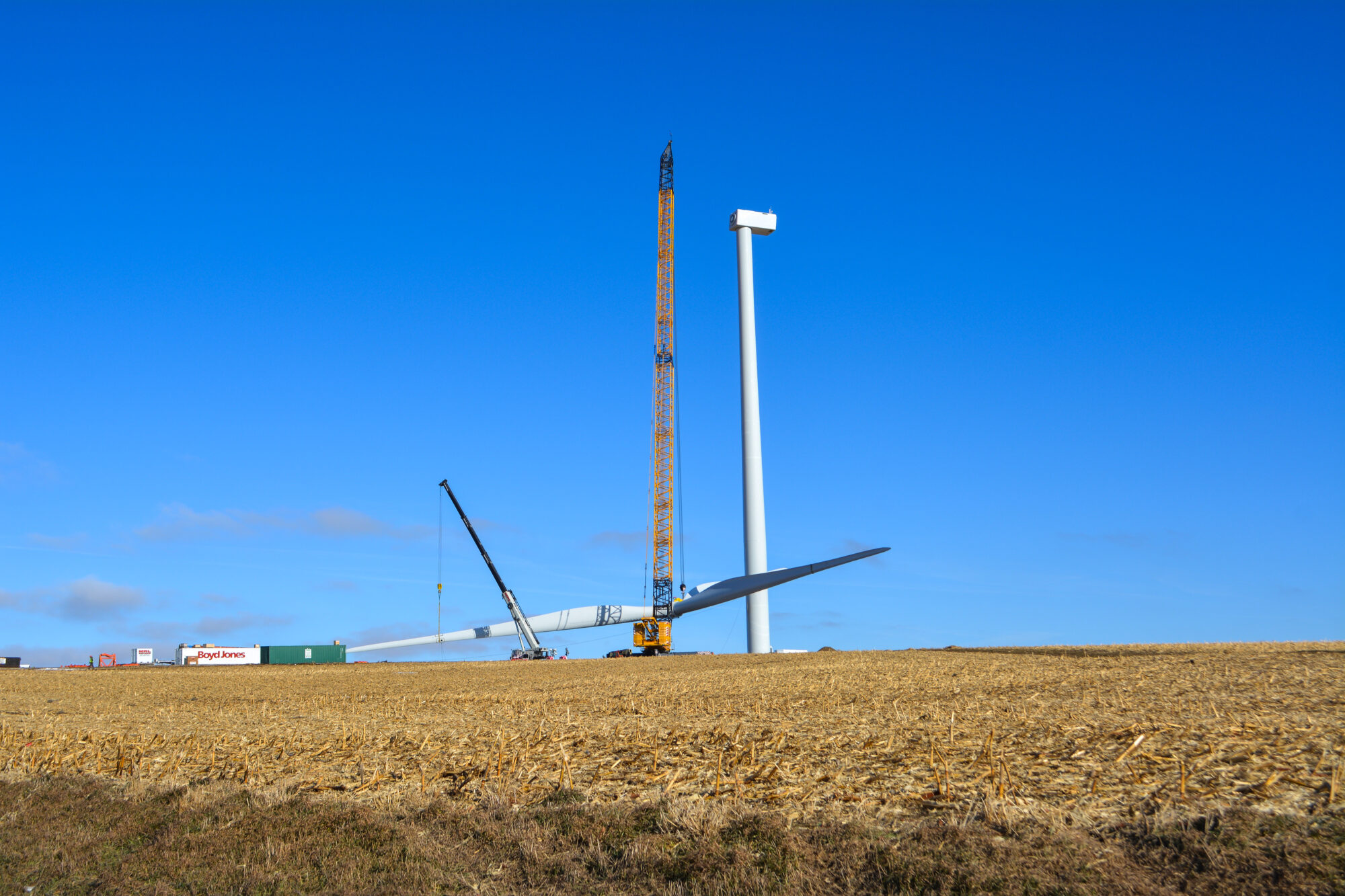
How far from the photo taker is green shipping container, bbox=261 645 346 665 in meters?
152

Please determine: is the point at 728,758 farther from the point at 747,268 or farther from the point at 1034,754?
the point at 747,268

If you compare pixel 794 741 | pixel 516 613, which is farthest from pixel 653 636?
pixel 794 741

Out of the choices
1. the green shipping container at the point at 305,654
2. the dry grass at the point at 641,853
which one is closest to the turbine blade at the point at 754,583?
the green shipping container at the point at 305,654

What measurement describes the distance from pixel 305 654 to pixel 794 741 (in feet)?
469

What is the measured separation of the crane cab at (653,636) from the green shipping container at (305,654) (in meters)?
46.7

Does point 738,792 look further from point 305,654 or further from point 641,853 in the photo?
point 305,654

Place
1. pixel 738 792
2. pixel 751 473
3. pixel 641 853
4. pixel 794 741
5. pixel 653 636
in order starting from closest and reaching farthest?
1. pixel 641 853
2. pixel 738 792
3. pixel 794 741
4. pixel 751 473
5. pixel 653 636

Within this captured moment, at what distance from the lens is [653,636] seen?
136m

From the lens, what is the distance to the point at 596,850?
15.0 meters

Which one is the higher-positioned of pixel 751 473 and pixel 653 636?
pixel 751 473

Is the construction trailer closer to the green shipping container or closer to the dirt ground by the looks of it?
the green shipping container

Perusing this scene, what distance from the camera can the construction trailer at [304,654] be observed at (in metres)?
152

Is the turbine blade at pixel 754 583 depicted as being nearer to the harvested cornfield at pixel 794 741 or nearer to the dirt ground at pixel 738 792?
the harvested cornfield at pixel 794 741

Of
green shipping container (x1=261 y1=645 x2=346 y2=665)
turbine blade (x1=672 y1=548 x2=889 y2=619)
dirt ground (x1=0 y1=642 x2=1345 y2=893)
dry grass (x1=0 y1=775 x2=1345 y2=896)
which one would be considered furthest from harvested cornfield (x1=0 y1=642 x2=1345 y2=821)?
green shipping container (x1=261 y1=645 x2=346 y2=665)
